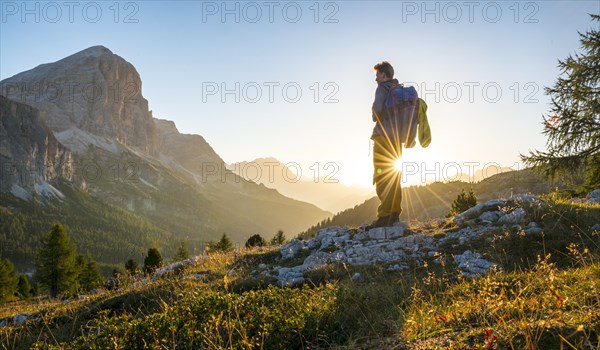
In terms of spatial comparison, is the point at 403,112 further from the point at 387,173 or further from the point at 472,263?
the point at 472,263

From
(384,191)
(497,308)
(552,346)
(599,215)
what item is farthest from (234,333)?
(599,215)

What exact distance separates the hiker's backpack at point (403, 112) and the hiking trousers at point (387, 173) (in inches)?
11.6

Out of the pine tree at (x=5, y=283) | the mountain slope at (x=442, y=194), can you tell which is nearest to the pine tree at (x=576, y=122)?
the mountain slope at (x=442, y=194)


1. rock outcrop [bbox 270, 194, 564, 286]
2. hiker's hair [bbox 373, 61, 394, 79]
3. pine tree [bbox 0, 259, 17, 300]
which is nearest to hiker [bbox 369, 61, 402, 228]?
hiker's hair [bbox 373, 61, 394, 79]

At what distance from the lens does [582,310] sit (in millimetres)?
2803

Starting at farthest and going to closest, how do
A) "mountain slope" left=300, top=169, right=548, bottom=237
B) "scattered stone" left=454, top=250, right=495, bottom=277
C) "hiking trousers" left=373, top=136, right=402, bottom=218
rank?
"mountain slope" left=300, top=169, right=548, bottom=237 < "hiking trousers" left=373, top=136, right=402, bottom=218 < "scattered stone" left=454, top=250, right=495, bottom=277

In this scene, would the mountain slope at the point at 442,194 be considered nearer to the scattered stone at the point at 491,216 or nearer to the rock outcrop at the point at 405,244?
the rock outcrop at the point at 405,244

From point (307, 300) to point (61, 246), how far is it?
178 ft

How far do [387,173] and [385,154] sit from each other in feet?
1.69

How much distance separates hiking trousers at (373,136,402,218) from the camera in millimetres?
9836

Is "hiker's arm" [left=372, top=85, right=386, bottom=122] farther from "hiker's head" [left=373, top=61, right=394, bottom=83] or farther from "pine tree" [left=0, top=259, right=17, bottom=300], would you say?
"pine tree" [left=0, top=259, right=17, bottom=300]

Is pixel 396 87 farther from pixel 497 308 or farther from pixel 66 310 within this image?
pixel 66 310

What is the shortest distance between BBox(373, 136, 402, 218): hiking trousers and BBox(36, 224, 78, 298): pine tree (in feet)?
165

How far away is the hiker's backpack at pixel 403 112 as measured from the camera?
9461 mm
